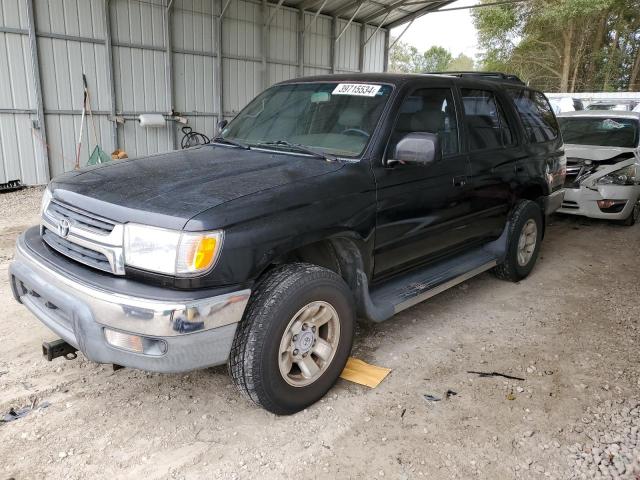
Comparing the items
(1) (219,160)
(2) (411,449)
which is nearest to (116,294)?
(1) (219,160)

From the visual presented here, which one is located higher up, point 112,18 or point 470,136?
point 112,18

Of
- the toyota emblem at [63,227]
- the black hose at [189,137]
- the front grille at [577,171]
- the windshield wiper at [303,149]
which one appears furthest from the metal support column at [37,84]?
the front grille at [577,171]

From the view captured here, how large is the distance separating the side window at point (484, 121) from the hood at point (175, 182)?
1.58m

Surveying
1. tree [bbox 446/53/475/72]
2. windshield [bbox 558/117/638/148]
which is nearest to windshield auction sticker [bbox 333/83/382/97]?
windshield [bbox 558/117/638/148]

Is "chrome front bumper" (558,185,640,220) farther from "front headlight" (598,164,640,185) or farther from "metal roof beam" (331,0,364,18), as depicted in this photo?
"metal roof beam" (331,0,364,18)

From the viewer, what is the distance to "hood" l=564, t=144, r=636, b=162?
25.3 ft

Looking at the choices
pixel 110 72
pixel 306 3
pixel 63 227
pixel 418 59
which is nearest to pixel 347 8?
pixel 306 3

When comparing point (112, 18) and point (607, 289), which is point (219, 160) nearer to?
point (607, 289)

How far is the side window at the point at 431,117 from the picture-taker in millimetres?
3539

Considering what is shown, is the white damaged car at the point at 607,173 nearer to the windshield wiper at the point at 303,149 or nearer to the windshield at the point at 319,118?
the windshield at the point at 319,118

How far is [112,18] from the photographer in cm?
1072

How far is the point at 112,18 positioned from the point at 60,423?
10.1 metres

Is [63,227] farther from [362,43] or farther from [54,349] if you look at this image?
[362,43]

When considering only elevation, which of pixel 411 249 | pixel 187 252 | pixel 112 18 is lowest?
pixel 411 249
